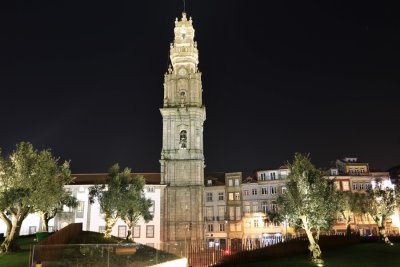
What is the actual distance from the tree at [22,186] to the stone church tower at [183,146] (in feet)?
113

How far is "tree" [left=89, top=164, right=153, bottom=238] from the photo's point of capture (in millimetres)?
51062

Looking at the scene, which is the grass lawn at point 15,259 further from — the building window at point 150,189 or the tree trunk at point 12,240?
the building window at point 150,189

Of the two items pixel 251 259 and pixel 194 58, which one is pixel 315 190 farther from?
pixel 194 58

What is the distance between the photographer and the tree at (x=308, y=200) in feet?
109

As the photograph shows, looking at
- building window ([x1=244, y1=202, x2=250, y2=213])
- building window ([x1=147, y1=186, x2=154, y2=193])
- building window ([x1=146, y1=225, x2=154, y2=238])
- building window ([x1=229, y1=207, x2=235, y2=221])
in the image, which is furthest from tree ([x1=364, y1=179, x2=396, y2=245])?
building window ([x1=147, y1=186, x2=154, y2=193])

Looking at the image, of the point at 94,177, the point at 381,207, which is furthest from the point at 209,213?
the point at 381,207

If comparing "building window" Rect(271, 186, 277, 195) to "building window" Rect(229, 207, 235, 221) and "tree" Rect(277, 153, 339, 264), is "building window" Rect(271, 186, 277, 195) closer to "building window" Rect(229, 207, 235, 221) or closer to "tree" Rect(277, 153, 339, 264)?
"building window" Rect(229, 207, 235, 221)

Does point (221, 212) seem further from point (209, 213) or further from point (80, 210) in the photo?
point (80, 210)

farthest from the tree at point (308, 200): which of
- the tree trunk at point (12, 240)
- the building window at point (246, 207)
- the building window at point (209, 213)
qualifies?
the building window at point (209, 213)

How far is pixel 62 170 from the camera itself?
43281mm

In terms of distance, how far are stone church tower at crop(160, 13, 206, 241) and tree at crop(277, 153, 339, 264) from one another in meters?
34.6

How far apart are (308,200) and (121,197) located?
2755cm

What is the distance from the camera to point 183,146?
7419cm

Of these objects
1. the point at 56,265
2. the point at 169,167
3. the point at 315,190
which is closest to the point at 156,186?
the point at 169,167
